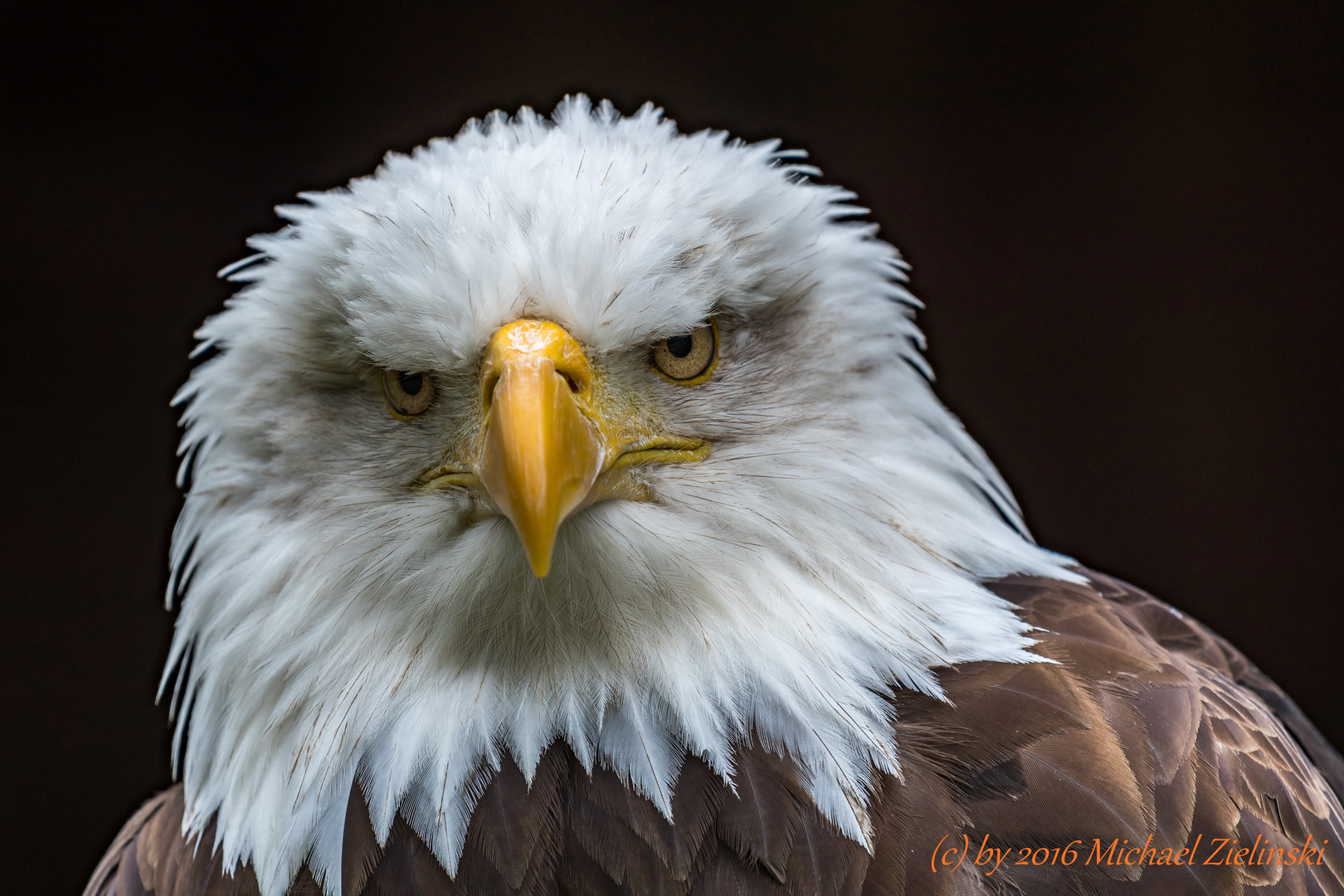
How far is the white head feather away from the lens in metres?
1.17

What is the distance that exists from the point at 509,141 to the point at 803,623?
0.70m

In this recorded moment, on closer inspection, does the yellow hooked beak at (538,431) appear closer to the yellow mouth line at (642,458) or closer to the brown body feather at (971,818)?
the yellow mouth line at (642,458)

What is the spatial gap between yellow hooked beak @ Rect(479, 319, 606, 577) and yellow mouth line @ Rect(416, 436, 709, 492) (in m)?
0.07

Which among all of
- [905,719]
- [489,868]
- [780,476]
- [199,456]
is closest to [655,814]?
[489,868]

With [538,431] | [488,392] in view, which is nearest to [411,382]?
[488,392]

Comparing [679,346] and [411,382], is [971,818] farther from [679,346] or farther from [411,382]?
[411,382]

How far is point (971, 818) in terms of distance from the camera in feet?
3.63

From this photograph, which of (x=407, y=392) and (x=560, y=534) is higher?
(x=407, y=392)

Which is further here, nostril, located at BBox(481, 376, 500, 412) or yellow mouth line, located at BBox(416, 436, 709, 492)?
yellow mouth line, located at BBox(416, 436, 709, 492)

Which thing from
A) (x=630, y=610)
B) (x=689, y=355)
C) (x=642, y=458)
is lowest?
(x=630, y=610)

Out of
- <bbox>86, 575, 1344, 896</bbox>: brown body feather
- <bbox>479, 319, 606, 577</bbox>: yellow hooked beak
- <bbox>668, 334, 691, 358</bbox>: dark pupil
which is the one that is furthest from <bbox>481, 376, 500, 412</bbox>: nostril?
<bbox>86, 575, 1344, 896</bbox>: brown body feather

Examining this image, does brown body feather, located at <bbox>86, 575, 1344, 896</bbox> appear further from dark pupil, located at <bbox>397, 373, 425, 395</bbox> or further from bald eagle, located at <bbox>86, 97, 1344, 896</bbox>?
dark pupil, located at <bbox>397, 373, 425, 395</bbox>

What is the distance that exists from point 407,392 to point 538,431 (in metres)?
0.29

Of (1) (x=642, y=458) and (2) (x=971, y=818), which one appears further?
(1) (x=642, y=458)
